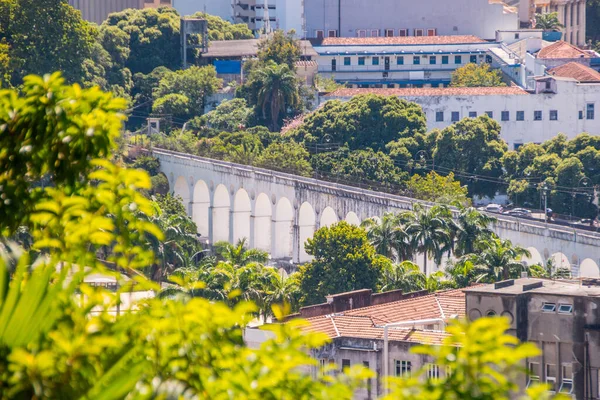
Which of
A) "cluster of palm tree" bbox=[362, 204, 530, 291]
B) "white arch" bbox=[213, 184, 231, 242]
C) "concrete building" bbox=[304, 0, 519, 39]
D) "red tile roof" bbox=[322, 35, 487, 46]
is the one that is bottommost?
"white arch" bbox=[213, 184, 231, 242]

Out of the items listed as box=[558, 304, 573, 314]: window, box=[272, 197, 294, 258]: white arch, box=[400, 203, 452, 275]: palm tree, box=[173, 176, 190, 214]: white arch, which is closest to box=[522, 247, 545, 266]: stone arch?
box=[400, 203, 452, 275]: palm tree

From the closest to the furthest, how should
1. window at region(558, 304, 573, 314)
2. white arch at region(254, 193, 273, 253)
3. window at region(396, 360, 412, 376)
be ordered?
window at region(558, 304, 573, 314) < window at region(396, 360, 412, 376) < white arch at region(254, 193, 273, 253)

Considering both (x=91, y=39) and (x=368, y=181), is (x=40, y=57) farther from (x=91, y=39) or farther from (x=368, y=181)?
(x=368, y=181)

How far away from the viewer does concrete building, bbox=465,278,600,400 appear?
3778 cm

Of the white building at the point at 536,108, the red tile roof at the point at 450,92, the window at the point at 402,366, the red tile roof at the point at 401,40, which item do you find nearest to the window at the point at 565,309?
the window at the point at 402,366

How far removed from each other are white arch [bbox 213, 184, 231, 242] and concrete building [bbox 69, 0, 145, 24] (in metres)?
54.9

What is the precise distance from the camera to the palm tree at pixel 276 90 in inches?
4498

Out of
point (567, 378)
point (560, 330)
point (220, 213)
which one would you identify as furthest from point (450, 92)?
point (567, 378)

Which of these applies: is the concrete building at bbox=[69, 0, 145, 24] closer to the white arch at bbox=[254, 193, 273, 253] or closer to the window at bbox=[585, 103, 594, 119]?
the window at bbox=[585, 103, 594, 119]

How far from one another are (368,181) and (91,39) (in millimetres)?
28968

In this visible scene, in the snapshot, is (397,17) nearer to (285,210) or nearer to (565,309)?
(285,210)

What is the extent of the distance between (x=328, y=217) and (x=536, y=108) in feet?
93.9

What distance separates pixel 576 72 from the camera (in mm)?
118000

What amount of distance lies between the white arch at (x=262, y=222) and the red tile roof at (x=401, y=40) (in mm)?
38881
